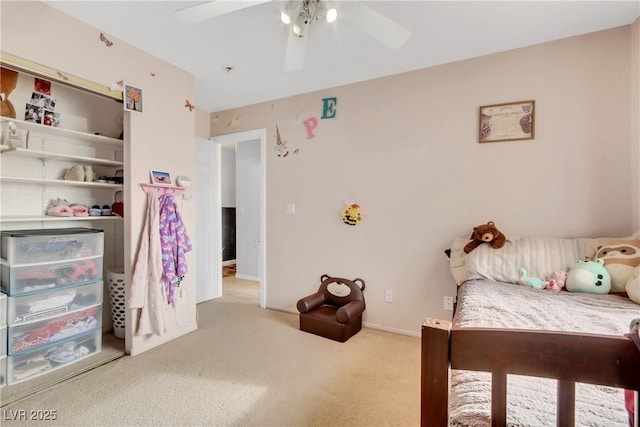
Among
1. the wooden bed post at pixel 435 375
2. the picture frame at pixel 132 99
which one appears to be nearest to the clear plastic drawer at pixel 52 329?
the picture frame at pixel 132 99

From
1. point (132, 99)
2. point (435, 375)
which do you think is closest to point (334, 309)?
point (435, 375)

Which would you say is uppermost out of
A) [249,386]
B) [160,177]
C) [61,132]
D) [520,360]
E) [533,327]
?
[61,132]

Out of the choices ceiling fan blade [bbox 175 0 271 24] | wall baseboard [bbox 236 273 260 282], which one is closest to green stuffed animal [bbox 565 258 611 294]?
ceiling fan blade [bbox 175 0 271 24]

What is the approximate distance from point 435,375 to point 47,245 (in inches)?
100

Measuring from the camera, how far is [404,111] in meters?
2.70

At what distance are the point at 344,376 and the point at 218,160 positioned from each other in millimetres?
2981

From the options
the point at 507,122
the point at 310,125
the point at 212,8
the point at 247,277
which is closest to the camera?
the point at 212,8

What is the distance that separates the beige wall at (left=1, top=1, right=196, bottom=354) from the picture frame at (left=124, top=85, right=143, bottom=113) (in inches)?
1.7

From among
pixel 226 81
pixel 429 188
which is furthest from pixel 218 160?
pixel 429 188

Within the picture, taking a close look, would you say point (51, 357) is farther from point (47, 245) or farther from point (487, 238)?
point (487, 238)

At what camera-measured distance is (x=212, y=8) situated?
1516mm

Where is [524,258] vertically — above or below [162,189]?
below

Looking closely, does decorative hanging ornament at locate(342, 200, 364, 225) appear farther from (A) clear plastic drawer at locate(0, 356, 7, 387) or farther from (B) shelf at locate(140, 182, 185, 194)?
(A) clear plastic drawer at locate(0, 356, 7, 387)

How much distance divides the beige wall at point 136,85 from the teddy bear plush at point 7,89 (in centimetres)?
47
